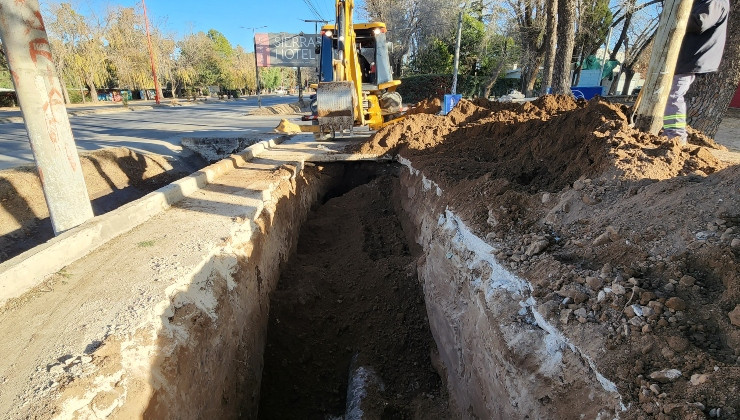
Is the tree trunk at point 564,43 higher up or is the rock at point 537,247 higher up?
the tree trunk at point 564,43

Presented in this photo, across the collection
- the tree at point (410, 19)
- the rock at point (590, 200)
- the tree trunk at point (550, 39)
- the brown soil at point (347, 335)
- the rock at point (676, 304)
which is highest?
the tree at point (410, 19)

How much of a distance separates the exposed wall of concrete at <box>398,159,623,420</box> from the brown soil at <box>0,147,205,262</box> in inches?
239

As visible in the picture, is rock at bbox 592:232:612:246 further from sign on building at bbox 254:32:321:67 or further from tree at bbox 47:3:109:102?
tree at bbox 47:3:109:102

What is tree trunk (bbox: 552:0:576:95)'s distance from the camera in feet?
30.4

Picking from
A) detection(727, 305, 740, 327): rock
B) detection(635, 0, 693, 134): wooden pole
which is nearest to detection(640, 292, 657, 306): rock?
detection(727, 305, 740, 327): rock

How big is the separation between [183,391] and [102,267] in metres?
1.43

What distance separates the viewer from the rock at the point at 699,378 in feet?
4.66

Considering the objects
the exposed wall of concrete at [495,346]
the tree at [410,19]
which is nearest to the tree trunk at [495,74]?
the tree at [410,19]

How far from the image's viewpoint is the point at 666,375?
151cm

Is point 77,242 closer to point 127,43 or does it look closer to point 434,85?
point 434,85

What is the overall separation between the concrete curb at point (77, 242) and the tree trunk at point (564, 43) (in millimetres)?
8970

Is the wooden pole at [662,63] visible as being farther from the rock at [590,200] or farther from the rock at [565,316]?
the rock at [565,316]

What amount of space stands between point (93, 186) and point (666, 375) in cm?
906

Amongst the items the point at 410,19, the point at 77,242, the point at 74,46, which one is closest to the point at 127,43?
the point at 74,46
